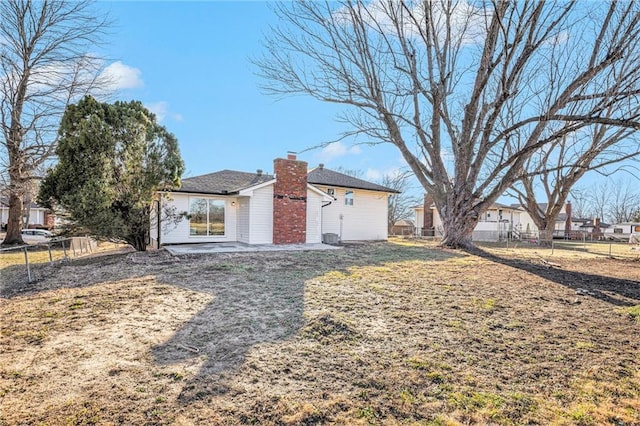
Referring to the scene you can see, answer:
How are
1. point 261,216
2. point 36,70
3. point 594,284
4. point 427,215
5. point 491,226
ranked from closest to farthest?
point 594,284
point 261,216
point 36,70
point 491,226
point 427,215

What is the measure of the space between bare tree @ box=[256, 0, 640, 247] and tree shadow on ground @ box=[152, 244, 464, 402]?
7.72 metres

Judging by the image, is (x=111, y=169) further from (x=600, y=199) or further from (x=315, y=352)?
(x=600, y=199)

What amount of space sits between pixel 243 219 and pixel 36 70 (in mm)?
14664

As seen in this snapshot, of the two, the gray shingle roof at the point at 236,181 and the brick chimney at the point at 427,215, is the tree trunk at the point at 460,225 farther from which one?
the brick chimney at the point at 427,215

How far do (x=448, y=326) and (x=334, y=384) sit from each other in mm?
2254

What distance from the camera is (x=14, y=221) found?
62.0 feet

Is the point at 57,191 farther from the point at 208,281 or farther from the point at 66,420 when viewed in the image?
the point at 66,420

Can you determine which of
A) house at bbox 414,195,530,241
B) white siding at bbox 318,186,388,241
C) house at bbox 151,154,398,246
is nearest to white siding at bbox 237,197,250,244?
house at bbox 151,154,398,246

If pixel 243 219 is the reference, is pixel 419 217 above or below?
above

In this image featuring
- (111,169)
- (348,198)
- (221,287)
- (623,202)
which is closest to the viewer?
(221,287)

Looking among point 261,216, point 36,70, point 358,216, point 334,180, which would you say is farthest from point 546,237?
point 36,70

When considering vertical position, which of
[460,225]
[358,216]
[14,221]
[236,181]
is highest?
[236,181]

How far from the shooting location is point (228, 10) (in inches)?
387

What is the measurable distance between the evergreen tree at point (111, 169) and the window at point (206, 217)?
2691 mm
